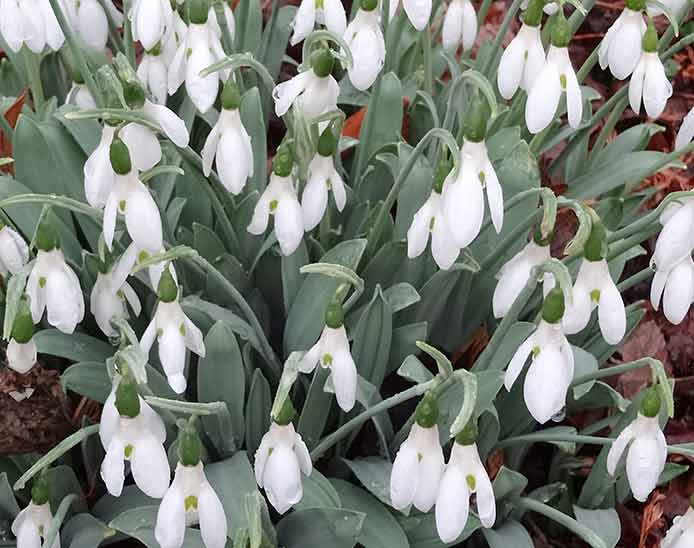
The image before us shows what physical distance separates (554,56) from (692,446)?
55cm

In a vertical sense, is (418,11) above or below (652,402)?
above

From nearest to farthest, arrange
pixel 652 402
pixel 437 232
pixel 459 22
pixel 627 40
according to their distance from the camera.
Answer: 1. pixel 652 402
2. pixel 437 232
3. pixel 627 40
4. pixel 459 22

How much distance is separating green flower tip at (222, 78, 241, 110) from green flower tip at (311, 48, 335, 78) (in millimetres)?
113

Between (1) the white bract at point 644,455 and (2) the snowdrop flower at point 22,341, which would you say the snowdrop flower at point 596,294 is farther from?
(2) the snowdrop flower at point 22,341

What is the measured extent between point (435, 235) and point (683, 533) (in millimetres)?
472

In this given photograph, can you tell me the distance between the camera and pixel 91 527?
1.49m

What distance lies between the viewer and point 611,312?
132 centimetres

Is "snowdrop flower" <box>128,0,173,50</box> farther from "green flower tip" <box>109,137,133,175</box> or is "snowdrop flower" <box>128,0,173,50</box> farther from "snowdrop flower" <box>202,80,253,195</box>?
"green flower tip" <box>109,137,133,175</box>

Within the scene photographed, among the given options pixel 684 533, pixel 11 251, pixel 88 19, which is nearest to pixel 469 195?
pixel 684 533

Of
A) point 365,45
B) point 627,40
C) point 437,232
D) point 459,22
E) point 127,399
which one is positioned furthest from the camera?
point 459,22

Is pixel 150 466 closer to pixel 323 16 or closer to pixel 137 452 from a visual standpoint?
pixel 137 452

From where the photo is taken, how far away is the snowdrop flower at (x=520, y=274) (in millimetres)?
1447

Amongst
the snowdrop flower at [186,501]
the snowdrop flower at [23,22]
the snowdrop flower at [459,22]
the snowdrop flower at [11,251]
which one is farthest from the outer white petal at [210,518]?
the snowdrop flower at [459,22]

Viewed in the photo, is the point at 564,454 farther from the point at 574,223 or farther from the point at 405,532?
the point at 574,223
